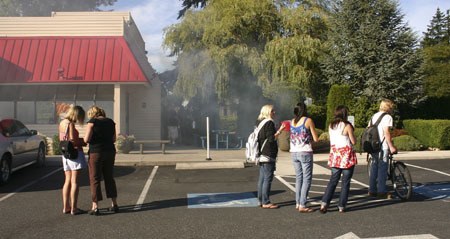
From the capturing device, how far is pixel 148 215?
6.40 meters

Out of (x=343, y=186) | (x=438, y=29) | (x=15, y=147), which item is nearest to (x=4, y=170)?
(x=15, y=147)

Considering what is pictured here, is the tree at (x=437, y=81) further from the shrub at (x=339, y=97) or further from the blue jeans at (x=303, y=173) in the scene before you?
the blue jeans at (x=303, y=173)

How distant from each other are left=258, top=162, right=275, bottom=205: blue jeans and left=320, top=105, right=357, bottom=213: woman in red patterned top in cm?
82

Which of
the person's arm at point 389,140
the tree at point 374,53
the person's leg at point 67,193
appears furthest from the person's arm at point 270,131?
the tree at point 374,53

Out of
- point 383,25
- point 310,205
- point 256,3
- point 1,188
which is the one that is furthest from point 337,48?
point 1,188

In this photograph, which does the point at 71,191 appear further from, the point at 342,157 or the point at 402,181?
the point at 402,181

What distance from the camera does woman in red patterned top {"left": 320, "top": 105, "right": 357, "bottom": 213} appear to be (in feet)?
20.9

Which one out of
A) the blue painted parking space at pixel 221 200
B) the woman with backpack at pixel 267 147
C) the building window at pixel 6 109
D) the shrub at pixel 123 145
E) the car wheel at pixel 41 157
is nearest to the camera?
the woman with backpack at pixel 267 147

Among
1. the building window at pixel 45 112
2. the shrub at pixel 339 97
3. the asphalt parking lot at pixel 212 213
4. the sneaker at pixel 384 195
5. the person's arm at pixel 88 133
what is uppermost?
the shrub at pixel 339 97

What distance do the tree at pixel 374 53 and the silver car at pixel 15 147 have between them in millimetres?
12280

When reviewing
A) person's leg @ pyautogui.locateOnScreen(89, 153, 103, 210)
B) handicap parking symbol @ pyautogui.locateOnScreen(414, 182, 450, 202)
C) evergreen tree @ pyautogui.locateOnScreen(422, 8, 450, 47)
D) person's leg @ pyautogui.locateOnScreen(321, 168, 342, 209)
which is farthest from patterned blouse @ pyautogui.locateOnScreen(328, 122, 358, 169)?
evergreen tree @ pyautogui.locateOnScreen(422, 8, 450, 47)

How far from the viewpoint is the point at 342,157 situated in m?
6.40

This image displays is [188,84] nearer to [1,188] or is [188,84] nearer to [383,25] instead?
[383,25]

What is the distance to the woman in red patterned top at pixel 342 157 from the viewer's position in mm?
6383
